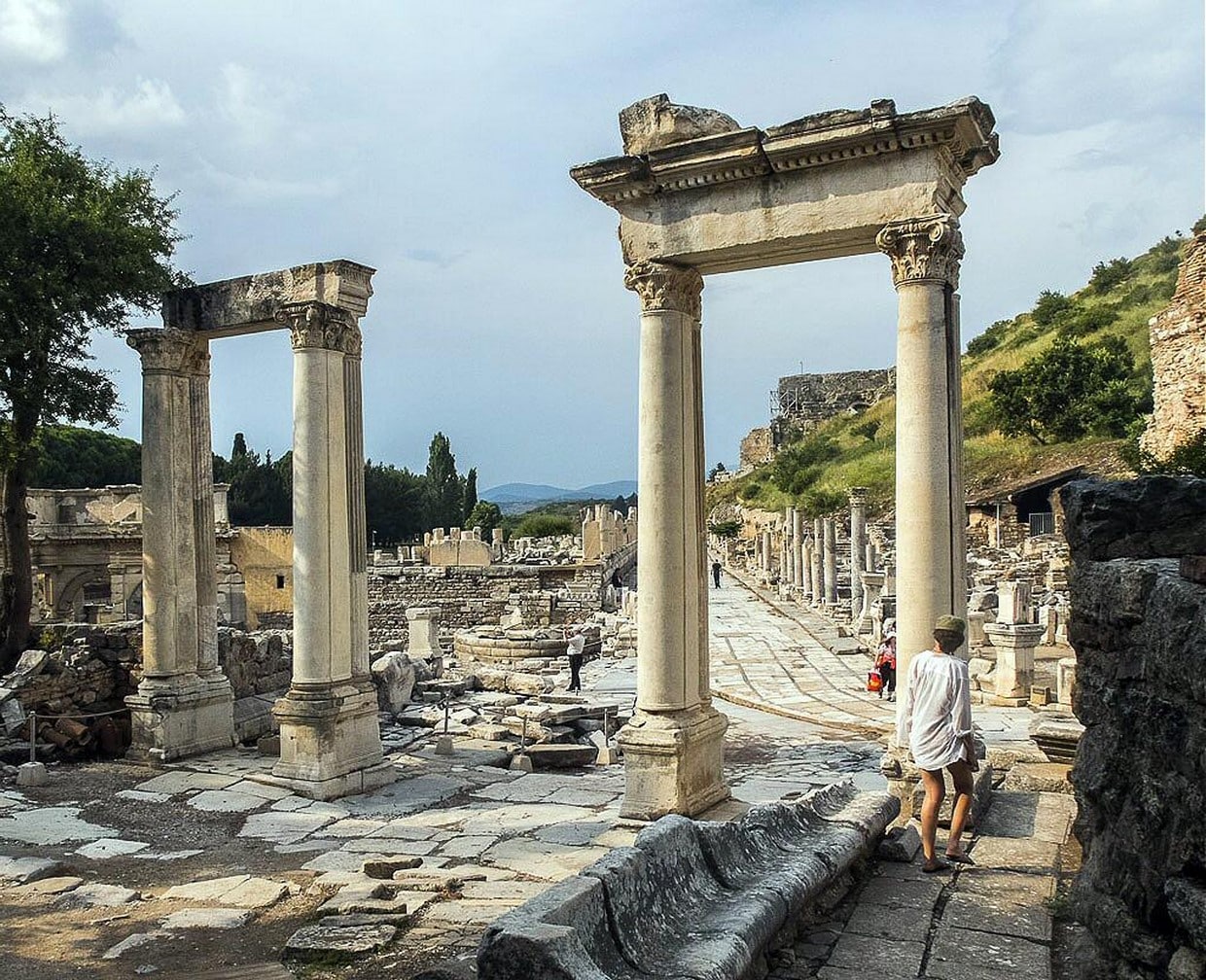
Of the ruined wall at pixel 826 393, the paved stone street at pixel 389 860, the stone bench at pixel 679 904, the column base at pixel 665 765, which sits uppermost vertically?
the ruined wall at pixel 826 393

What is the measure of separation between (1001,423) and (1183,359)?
63.7ft

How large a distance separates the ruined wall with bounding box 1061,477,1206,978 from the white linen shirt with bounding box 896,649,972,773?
1.84m

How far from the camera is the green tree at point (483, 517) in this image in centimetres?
7100

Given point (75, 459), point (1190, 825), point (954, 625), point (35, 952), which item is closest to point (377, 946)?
point (35, 952)

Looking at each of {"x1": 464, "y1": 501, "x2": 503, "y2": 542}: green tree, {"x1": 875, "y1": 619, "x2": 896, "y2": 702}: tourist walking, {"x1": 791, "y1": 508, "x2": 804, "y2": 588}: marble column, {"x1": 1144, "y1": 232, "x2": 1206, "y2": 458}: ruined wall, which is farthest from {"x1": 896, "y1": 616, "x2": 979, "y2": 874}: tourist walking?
{"x1": 464, "y1": 501, "x2": 503, "y2": 542}: green tree

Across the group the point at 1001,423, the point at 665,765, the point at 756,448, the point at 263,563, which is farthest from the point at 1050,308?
the point at 665,765

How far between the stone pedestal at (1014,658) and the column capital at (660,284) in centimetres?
859

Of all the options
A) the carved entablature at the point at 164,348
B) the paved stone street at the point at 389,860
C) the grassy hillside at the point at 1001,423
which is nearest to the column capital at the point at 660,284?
the paved stone street at the point at 389,860

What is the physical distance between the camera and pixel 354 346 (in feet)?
35.9

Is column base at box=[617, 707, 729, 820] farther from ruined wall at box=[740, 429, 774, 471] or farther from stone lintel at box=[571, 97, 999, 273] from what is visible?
ruined wall at box=[740, 429, 774, 471]

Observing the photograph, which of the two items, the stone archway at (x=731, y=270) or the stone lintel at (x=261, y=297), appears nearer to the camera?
the stone archway at (x=731, y=270)

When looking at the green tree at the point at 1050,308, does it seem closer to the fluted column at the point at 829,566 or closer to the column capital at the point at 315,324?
the fluted column at the point at 829,566

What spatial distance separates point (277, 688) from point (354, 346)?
5.91m

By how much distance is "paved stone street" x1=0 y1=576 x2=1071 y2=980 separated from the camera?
16.4 ft
